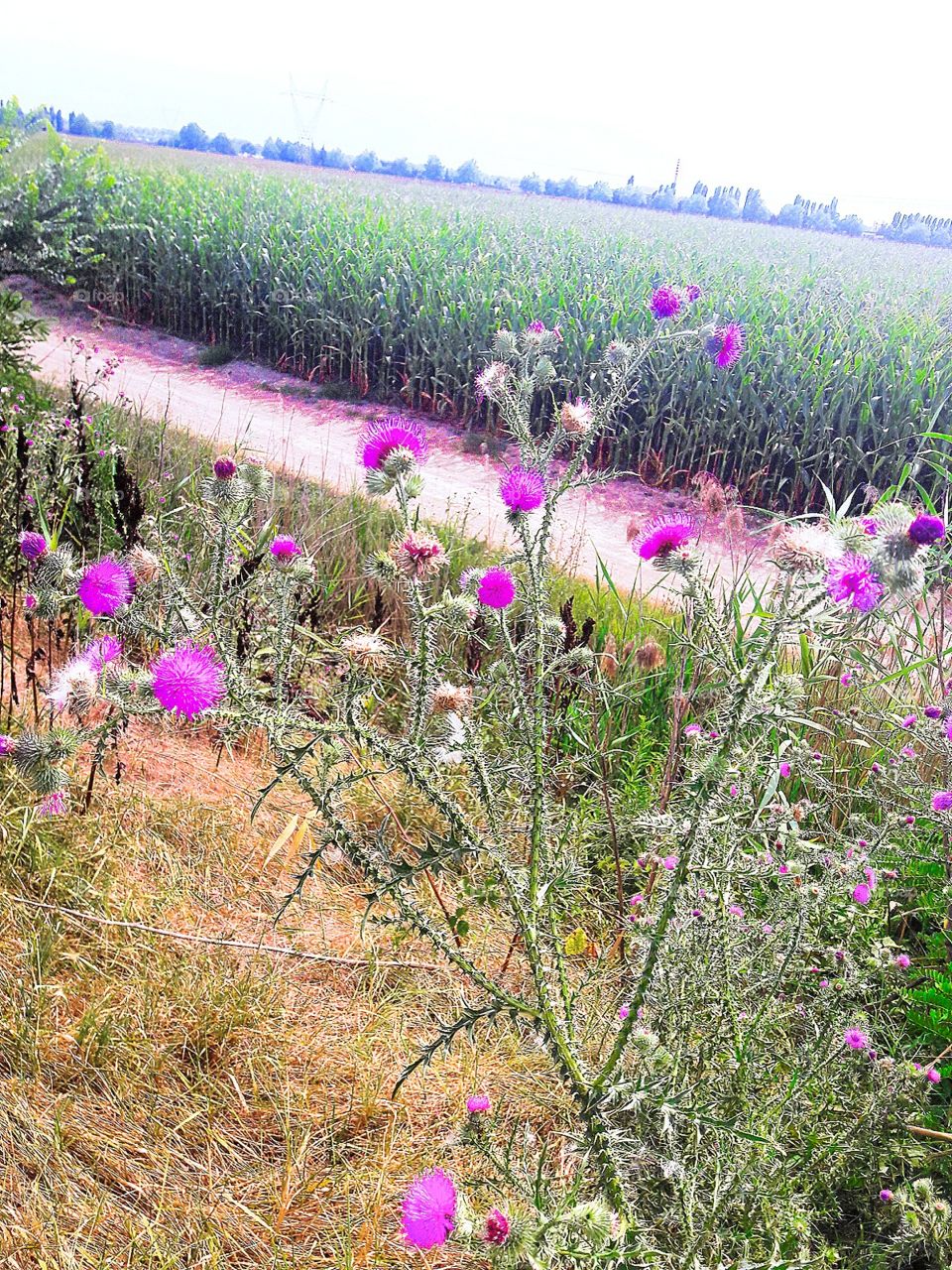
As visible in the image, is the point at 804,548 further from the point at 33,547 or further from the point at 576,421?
the point at 33,547

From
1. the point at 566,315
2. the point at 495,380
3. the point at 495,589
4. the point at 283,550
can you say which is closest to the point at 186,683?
the point at 283,550

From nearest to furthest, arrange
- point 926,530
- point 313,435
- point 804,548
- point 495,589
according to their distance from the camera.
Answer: point 926,530 → point 804,548 → point 495,589 → point 313,435

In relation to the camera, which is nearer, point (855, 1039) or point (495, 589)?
point (495, 589)

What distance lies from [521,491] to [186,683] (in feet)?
2.18

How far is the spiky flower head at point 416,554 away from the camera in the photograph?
164 centimetres

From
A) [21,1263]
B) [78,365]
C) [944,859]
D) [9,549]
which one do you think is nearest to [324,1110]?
[21,1263]

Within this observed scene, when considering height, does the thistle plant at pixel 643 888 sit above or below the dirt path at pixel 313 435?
above

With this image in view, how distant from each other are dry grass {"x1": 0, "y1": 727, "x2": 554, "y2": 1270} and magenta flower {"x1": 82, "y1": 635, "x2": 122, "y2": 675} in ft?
2.76

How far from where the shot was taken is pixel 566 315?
10977 mm

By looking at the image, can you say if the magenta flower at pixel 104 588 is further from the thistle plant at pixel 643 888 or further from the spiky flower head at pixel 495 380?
the spiky flower head at pixel 495 380

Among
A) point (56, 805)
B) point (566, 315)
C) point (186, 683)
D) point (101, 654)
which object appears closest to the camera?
point (186, 683)

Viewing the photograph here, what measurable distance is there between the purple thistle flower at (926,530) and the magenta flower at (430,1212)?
110 centimetres

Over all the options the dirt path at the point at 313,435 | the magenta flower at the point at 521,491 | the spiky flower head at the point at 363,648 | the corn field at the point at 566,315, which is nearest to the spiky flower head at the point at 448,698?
the spiky flower head at the point at 363,648

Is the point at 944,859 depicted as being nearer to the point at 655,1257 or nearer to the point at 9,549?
the point at 655,1257
